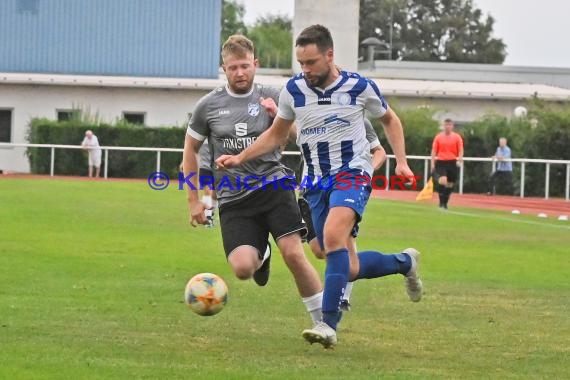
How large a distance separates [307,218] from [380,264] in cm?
66

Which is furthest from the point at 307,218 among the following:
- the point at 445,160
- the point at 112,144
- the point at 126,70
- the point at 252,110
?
the point at 126,70

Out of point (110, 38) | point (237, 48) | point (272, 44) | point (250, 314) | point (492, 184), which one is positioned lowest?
point (492, 184)

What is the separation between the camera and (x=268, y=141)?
9398 mm

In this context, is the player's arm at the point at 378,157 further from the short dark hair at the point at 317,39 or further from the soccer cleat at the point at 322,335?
the soccer cleat at the point at 322,335

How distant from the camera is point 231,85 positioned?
32.2 ft

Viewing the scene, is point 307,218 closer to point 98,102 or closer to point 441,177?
point 441,177

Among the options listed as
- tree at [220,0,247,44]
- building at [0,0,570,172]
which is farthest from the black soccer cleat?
tree at [220,0,247,44]

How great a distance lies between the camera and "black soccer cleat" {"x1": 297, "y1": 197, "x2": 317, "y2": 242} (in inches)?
392

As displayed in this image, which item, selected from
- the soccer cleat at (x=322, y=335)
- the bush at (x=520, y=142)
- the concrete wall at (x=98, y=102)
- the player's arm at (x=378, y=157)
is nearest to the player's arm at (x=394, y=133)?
the player's arm at (x=378, y=157)

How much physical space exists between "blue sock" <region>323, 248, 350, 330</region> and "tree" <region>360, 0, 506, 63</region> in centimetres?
10134

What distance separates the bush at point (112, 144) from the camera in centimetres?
4425

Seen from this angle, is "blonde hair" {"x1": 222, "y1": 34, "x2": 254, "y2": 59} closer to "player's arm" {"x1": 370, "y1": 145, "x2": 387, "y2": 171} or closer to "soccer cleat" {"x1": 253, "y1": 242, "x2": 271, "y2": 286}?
"player's arm" {"x1": 370, "y1": 145, "x2": 387, "y2": 171}

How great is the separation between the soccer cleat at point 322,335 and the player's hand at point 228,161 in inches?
51.2

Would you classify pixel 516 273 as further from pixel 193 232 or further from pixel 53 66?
pixel 53 66
